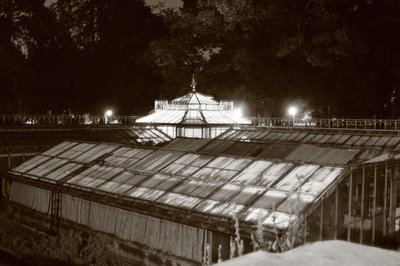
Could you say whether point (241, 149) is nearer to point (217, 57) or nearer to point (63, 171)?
point (63, 171)

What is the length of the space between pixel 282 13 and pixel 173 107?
13.5 metres

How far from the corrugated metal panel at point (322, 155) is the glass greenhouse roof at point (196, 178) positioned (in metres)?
3.03

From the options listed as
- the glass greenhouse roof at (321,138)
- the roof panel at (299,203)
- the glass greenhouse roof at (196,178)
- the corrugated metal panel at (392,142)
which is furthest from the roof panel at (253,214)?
the corrugated metal panel at (392,142)

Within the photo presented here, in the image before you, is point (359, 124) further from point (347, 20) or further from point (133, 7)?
point (133, 7)

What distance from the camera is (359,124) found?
116 feet

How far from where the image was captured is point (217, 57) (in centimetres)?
4241

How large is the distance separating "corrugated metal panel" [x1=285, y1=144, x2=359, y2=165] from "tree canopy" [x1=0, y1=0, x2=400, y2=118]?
17.4 meters

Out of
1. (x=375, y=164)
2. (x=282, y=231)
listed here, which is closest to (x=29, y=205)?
(x=282, y=231)

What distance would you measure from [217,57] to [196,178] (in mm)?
30407

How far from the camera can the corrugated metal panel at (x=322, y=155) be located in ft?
52.0

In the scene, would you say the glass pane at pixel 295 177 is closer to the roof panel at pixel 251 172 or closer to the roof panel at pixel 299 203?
the roof panel at pixel 299 203

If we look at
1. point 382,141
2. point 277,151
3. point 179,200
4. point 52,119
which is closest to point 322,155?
point 277,151

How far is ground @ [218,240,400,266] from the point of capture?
3.92m

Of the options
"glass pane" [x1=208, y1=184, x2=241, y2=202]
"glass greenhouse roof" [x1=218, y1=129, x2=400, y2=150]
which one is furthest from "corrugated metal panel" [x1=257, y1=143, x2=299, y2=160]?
"glass pane" [x1=208, y1=184, x2=241, y2=202]
